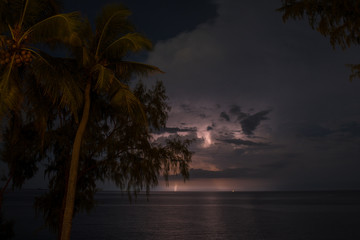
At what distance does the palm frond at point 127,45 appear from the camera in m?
10.6

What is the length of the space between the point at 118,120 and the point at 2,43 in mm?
5626

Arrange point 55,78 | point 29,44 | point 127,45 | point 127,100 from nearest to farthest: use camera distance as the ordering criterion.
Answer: point 55,78 → point 29,44 → point 127,100 → point 127,45

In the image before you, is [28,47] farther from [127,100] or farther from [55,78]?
[127,100]

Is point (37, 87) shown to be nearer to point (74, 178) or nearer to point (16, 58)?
point (16, 58)

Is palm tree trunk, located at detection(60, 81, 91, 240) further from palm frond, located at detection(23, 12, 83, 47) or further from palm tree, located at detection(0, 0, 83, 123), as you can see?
palm frond, located at detection(23, 12, 83, 47)

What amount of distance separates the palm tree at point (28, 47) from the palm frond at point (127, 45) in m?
1.53

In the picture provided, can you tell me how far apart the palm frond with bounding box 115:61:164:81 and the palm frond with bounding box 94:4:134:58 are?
92 cm

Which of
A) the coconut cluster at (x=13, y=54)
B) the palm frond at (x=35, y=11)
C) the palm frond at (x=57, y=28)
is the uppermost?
the palm frond at (x=35, y=11)

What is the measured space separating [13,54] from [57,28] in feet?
5.11

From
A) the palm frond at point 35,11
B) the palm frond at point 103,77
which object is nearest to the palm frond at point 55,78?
the palm frond at point 103,77

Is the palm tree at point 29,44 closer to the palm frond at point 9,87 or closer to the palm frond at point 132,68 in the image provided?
the palm frond at point 9,87

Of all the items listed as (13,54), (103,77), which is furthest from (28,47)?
(103,77)

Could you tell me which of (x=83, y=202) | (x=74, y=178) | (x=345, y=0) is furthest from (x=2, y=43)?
(x=345, y=0)

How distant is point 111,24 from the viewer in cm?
1107
